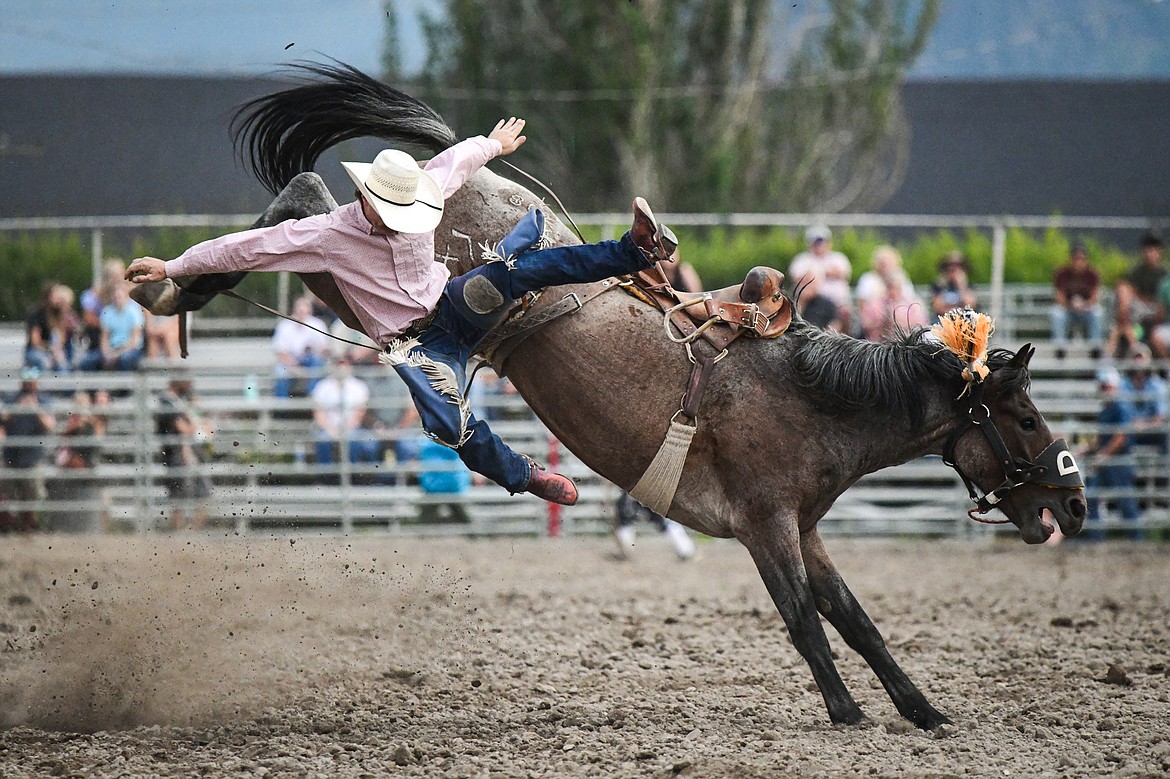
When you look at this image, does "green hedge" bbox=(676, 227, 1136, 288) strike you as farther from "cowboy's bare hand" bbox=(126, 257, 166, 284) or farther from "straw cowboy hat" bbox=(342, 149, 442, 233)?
"cowboy's bare hand" bbox=(126, 257, 166, 284)

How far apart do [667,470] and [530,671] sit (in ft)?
4.63

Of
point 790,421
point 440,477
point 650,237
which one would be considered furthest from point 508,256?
point 440,477

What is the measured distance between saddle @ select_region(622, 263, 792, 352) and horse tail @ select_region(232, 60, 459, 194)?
1.13 meters

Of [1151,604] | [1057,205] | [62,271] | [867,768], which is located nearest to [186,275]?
[867,768]

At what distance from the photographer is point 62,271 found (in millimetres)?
11961

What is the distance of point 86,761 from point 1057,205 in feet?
54.8

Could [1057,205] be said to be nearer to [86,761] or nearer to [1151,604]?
[1151,604]

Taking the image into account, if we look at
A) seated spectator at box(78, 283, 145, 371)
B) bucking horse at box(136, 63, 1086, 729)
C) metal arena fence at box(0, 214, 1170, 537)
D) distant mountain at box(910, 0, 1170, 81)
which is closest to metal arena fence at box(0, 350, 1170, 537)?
metal arena fence at box(0, 214, 1170, 537)

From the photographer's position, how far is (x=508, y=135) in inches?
199

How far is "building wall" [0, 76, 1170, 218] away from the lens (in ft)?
38.7

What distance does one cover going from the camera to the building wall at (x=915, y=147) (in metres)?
11.8

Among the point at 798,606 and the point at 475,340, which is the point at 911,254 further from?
the point at 475,340

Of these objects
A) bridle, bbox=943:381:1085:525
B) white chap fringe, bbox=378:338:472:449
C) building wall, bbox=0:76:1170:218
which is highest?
building wall, bbox=0:76:1170:218

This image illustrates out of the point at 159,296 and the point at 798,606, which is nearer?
the point at 798,606
